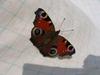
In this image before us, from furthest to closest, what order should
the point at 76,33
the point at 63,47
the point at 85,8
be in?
the point at 85,8 < the point at 76,33 < the point at 63,47

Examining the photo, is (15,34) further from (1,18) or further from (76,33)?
(76,33)

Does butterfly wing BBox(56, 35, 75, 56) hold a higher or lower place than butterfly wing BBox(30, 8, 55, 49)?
lower

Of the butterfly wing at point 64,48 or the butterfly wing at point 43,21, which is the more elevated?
the butterfly wing at point 43,21

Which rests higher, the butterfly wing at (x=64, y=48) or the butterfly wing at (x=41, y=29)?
the butterfly wing at (x=41, y=29)

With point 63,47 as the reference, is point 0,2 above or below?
above

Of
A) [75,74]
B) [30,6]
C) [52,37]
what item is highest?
[30,6]

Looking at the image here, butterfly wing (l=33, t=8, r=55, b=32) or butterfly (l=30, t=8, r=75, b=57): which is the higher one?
butterfly wing (l=33, t=8, r=55, b=32)

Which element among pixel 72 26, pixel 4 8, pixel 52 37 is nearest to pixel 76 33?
pixel 72 26

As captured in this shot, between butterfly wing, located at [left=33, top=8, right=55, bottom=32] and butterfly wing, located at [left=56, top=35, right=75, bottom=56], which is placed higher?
butterfly wing, located at [left=33, top=8, right=55, bottom=32]
